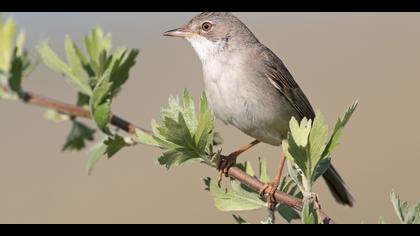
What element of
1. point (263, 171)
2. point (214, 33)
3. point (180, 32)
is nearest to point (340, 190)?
point (214, 33)

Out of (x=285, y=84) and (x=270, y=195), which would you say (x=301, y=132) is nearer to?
(x=270, y=195)

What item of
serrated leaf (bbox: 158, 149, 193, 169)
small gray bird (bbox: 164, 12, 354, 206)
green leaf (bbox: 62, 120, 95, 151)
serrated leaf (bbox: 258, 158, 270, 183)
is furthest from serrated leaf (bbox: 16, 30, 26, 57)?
small gray bird (bbox: 164, 12, 354, 206)

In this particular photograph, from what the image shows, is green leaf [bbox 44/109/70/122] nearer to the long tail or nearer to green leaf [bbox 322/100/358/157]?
green leaf [bbox 322/100/358/157]

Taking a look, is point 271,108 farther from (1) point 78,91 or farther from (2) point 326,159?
(2) point 326,159

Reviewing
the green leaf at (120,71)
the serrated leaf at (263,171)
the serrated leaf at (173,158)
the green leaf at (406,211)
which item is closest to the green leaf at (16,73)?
the green leaf at (120,71)

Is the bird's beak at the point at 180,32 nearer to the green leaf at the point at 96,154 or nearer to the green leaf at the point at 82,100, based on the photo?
the green leaf at the point at 82,100

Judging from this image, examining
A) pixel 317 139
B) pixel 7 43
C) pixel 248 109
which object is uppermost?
pixel 7 43
